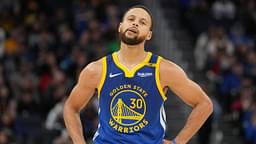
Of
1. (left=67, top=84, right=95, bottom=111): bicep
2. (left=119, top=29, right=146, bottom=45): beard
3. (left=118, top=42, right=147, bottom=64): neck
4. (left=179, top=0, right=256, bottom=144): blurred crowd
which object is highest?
(left=119, top=29, right=146, bottom=45): beard

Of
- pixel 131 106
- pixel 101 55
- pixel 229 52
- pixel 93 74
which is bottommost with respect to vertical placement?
pixel 229 52

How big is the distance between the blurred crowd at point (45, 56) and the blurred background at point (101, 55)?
0.06ft

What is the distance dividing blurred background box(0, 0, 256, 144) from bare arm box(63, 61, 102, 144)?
6.09 meters

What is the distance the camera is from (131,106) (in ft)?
20.3

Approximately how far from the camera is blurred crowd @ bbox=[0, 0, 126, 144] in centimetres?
1330

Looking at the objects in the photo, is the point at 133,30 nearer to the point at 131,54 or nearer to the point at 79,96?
the point at 131,54

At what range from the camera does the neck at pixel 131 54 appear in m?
6.34

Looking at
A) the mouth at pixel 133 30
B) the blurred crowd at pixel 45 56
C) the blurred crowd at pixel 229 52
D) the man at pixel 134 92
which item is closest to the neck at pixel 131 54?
the man at pixel 134 92

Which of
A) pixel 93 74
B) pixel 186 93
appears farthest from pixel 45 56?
pixel 186 93

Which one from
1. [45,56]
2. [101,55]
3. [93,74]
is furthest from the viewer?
[101,55]

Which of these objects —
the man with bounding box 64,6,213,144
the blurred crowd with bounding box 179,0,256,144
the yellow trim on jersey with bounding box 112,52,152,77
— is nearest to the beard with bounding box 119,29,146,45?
the man with bounding box 64,6,213,144

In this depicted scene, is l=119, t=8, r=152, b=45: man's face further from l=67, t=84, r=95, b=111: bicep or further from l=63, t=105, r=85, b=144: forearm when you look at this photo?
l=63, t=105, r=85, b=144: forearm

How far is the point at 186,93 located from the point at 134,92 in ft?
1.48

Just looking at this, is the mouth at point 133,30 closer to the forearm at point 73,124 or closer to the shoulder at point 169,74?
the shoulder at point 169,74
